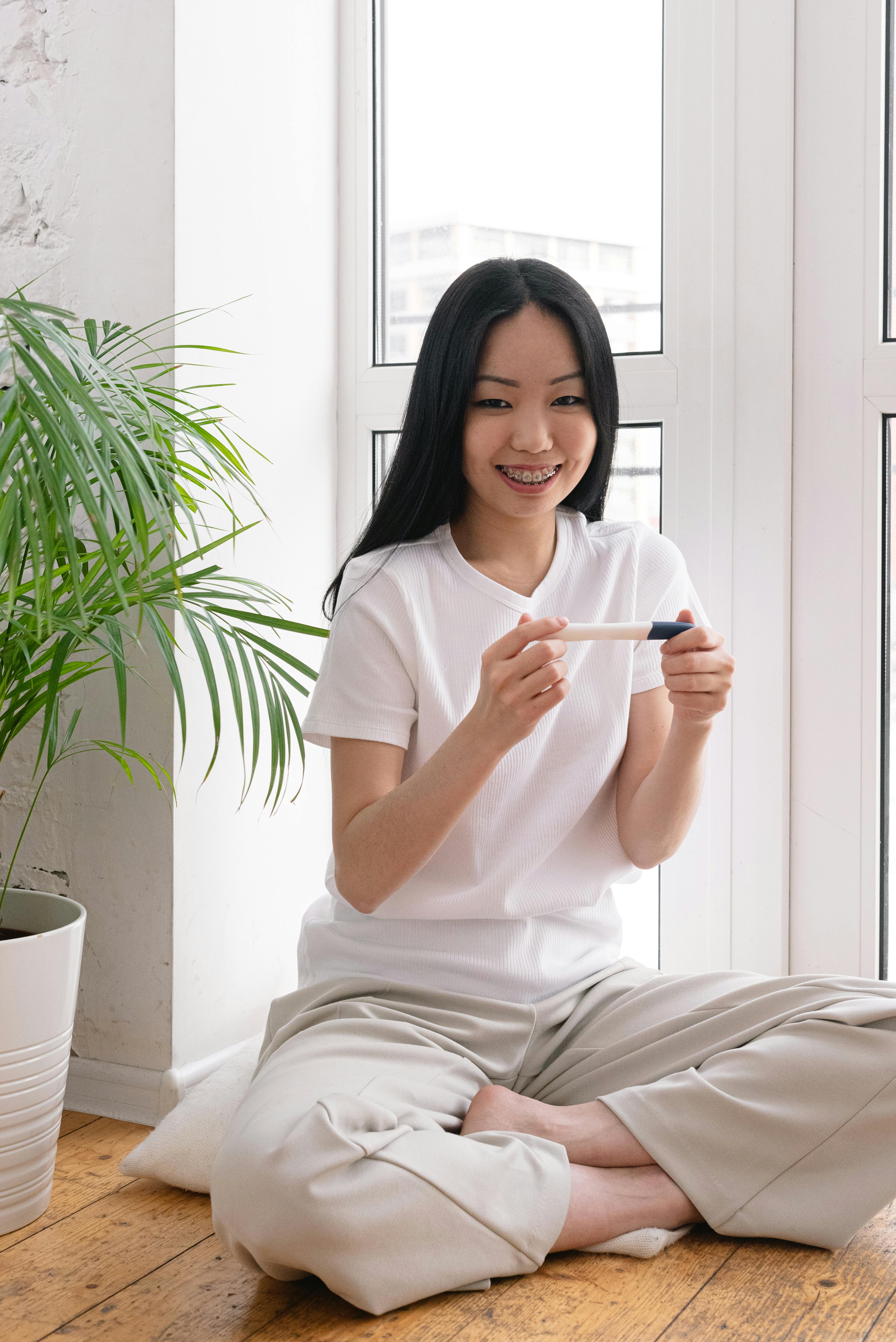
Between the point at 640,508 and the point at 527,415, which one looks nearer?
the point at 527,415

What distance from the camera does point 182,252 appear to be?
5.40ft

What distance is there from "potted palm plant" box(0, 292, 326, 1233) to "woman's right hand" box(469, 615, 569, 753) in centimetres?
27

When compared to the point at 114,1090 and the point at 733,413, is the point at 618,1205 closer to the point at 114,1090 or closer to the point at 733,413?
the point at 114,1090

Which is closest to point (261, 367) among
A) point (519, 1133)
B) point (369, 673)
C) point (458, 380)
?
point (458, 380)

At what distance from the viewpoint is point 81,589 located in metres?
1.31

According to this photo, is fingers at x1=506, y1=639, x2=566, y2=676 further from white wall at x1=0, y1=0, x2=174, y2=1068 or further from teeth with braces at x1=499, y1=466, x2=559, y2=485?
white wall at x1=0, y1=0, x2=174, y2=1068

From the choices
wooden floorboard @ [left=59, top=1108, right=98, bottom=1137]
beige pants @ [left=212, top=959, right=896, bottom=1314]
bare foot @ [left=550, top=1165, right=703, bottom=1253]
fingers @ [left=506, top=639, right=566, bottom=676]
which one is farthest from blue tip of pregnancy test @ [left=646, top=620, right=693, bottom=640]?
wooden floorboard @ [left=59, top=1108, right=98, bottom=1137]

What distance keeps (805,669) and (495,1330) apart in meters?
0.99

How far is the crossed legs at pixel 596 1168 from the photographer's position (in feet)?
4.14

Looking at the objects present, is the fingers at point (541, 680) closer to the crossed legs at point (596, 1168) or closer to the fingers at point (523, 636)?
the fingers at point (523, 636)

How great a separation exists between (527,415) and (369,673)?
1.12 ft

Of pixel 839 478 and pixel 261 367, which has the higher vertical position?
pixel 261 367

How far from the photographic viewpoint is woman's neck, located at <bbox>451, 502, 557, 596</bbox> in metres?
1.54

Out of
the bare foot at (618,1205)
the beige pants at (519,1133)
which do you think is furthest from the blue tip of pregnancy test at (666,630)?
the bare foot at (618,1205)
